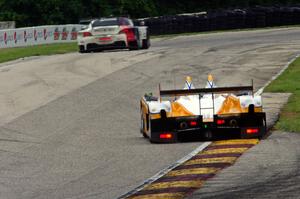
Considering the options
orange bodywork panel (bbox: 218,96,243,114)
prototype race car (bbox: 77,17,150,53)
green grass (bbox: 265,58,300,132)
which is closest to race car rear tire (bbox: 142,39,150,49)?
prototype race car (bbox: 77,17,150,53)

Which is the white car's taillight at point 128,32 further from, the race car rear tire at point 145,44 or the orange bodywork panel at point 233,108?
the orange bodywork panel at point 233,108

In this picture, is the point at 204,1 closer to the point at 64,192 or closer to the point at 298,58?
the point at 298,58

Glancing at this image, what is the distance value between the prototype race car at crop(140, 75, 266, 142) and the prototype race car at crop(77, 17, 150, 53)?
62.5 ft

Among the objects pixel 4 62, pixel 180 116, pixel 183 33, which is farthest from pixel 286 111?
pixel 183 33

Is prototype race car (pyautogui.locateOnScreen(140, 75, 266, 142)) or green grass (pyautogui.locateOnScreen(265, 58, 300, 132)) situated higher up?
prototype race car (pyautogui.locateOnScreen(140, 75, 266, 142))

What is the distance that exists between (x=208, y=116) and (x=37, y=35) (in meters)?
35.1

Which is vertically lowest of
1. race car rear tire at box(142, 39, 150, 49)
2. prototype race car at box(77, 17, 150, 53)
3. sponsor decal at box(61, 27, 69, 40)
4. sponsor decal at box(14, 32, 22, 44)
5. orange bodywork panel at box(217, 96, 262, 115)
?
sponsor decal at box(61, 27, 69, 40)

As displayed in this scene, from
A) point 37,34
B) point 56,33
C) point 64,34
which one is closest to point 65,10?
point 64,34

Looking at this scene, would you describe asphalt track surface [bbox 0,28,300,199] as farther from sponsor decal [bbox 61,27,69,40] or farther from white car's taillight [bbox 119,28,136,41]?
sponsor decal [bbox 61,27,69,40]

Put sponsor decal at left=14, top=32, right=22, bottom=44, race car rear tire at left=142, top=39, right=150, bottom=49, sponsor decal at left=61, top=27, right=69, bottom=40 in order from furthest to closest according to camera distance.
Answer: sponsor decal at left=61, top=27, right=69, bottom=40 < sponsor decal at left=14, top=32, right=22, bottom=44 < race car rear tire at left=142, top=39, right=150, bottom=49

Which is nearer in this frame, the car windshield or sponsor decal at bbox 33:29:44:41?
the car windshield

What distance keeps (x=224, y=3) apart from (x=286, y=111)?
4944 centimetres

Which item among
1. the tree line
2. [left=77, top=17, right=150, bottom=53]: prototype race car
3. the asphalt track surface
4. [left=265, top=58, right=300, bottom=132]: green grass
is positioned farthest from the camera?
the tree line

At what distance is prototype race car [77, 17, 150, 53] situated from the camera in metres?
32.0
